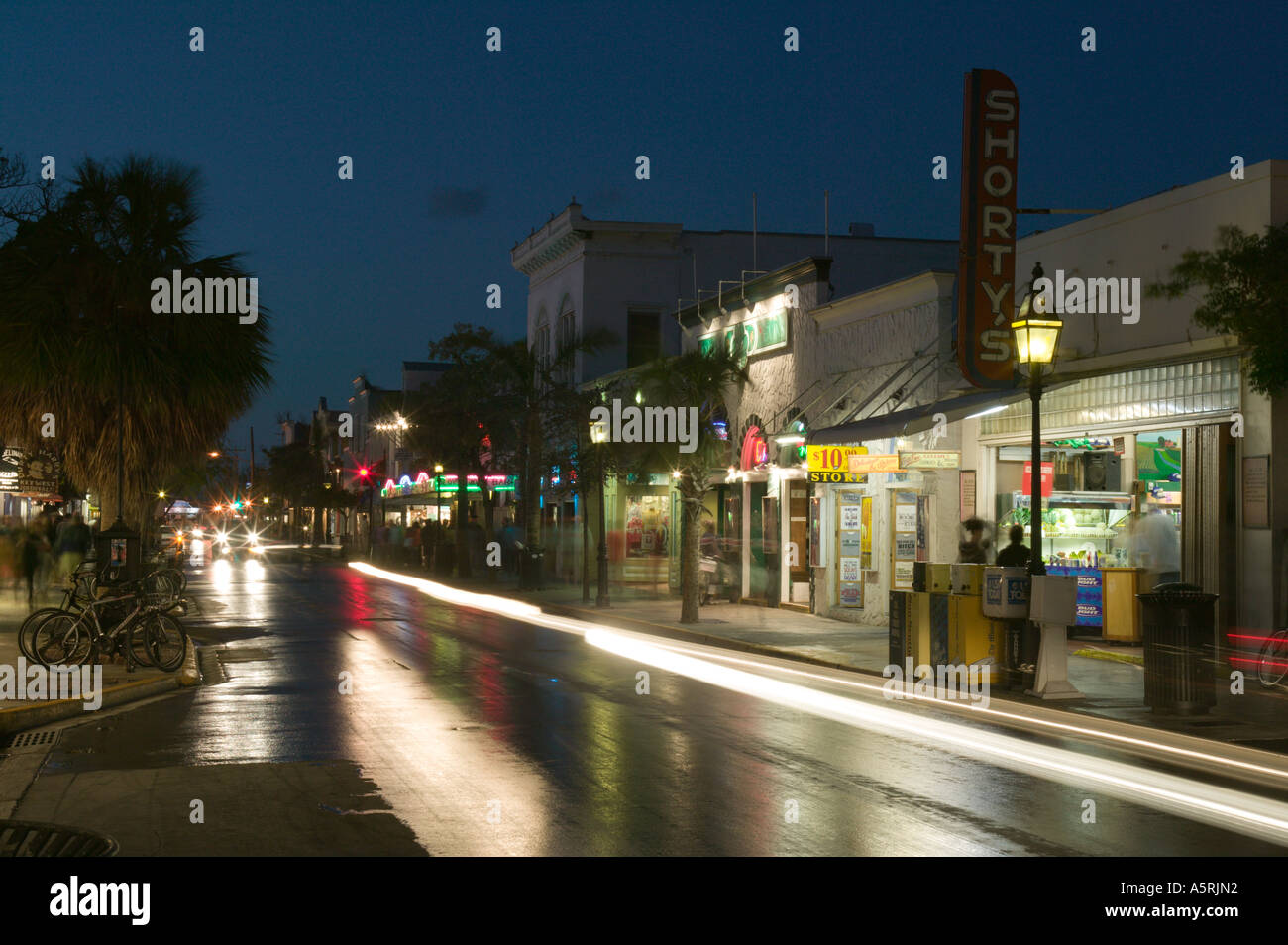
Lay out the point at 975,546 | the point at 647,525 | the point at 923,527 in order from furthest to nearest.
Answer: the point at 647,525 < the point at 923,527 < the point at 975,546

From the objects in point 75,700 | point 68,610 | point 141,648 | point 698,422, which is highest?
point 698,422

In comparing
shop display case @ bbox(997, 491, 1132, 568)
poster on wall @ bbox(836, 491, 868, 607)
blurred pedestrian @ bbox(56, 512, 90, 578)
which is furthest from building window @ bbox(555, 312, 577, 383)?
shop display case @ bbox(997, 491, 1132, 568)

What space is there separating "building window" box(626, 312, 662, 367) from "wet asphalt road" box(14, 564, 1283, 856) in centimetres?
2777

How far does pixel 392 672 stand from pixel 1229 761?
9.58 metres

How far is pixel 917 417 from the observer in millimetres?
19766

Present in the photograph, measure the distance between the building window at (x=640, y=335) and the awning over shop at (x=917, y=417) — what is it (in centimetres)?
2068

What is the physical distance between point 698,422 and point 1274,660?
44.4 ft

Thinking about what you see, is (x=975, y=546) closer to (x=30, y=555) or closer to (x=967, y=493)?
(x=967, y=493)

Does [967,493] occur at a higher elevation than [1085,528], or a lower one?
higher

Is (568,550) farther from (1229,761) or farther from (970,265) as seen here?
(1229,761)

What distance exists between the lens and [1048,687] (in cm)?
1379

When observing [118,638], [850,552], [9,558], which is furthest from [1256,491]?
[9,558]

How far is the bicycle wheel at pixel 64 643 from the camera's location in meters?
15.6

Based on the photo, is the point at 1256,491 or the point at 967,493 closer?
the point at 1256,491
